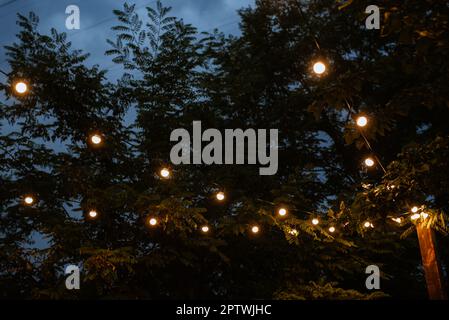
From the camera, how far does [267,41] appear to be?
1380 centimetres

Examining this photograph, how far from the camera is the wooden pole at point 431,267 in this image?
654cm

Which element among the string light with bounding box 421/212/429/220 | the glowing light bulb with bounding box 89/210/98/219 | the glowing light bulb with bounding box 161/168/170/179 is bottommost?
the string light with bounding box 421/212/429/220

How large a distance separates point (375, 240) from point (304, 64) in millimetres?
6831

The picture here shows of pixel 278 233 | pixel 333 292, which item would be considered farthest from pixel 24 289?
pixel 333 292

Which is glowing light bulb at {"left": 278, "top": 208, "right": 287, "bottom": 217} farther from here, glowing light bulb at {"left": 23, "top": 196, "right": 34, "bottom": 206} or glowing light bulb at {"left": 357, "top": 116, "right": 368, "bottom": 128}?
glowing light bulb at {"left": 23, "top": 196, "right": 34, "bottom": 206}

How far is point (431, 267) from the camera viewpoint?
6.73 meters

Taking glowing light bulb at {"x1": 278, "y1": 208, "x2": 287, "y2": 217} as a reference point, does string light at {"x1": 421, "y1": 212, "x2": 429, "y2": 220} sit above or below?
below

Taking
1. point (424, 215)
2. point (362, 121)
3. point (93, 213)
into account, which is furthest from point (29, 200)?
point (424, 215)

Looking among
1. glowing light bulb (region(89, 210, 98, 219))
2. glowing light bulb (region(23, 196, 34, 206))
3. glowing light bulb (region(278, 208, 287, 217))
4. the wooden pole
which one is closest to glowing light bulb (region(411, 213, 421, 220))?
the wooden pole

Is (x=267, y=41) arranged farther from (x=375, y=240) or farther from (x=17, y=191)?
(x=17, y=191)

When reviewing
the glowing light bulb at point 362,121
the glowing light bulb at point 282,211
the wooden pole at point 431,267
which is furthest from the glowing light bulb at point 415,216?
the glowing light bulb at point 282,211

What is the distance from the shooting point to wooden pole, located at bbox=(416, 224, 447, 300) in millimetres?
6535

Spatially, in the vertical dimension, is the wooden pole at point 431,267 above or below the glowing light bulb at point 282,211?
below

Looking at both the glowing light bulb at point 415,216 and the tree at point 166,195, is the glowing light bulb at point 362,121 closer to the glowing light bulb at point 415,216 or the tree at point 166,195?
the tree at point 166,195
